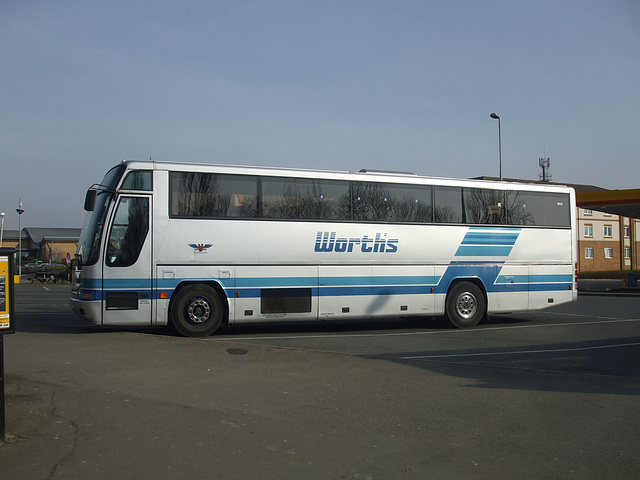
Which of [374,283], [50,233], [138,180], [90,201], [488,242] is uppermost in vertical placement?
[50,233]

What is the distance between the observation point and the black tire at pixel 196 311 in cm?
1243

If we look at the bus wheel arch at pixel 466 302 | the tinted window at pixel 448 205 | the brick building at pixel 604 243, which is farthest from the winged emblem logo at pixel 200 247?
the brick building at pixel 604 243

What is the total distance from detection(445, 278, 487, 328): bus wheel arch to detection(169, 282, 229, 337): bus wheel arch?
5.77 metres

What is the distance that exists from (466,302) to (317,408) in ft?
30.2

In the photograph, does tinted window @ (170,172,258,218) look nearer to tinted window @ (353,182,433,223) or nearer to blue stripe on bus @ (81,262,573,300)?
blue stripe on bus @ (81,262,573,300)

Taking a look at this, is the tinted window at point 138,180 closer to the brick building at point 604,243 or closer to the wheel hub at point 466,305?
the wheel hub at point 466,305

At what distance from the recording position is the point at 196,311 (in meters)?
12.6

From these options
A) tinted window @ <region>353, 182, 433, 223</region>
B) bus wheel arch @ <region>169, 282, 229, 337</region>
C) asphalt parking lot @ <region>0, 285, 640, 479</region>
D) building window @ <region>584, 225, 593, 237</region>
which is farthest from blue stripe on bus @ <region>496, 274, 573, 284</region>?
building window @ <region>584, 225, 593, 237</region>

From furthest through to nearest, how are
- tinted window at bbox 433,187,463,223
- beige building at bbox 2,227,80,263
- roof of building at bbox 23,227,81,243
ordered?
roof of building at bbox 23,227,81,243 < beige building at bbox 2,227,80,263 < tinted window at bbox 433,187,463,223

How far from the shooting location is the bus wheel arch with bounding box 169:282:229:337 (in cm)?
1243

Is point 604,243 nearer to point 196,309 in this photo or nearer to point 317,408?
point 196,309

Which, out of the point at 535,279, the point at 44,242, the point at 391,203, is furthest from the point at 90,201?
the point at 44,242

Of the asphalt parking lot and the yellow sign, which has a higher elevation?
the yellow sign

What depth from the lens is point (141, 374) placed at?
847cm
